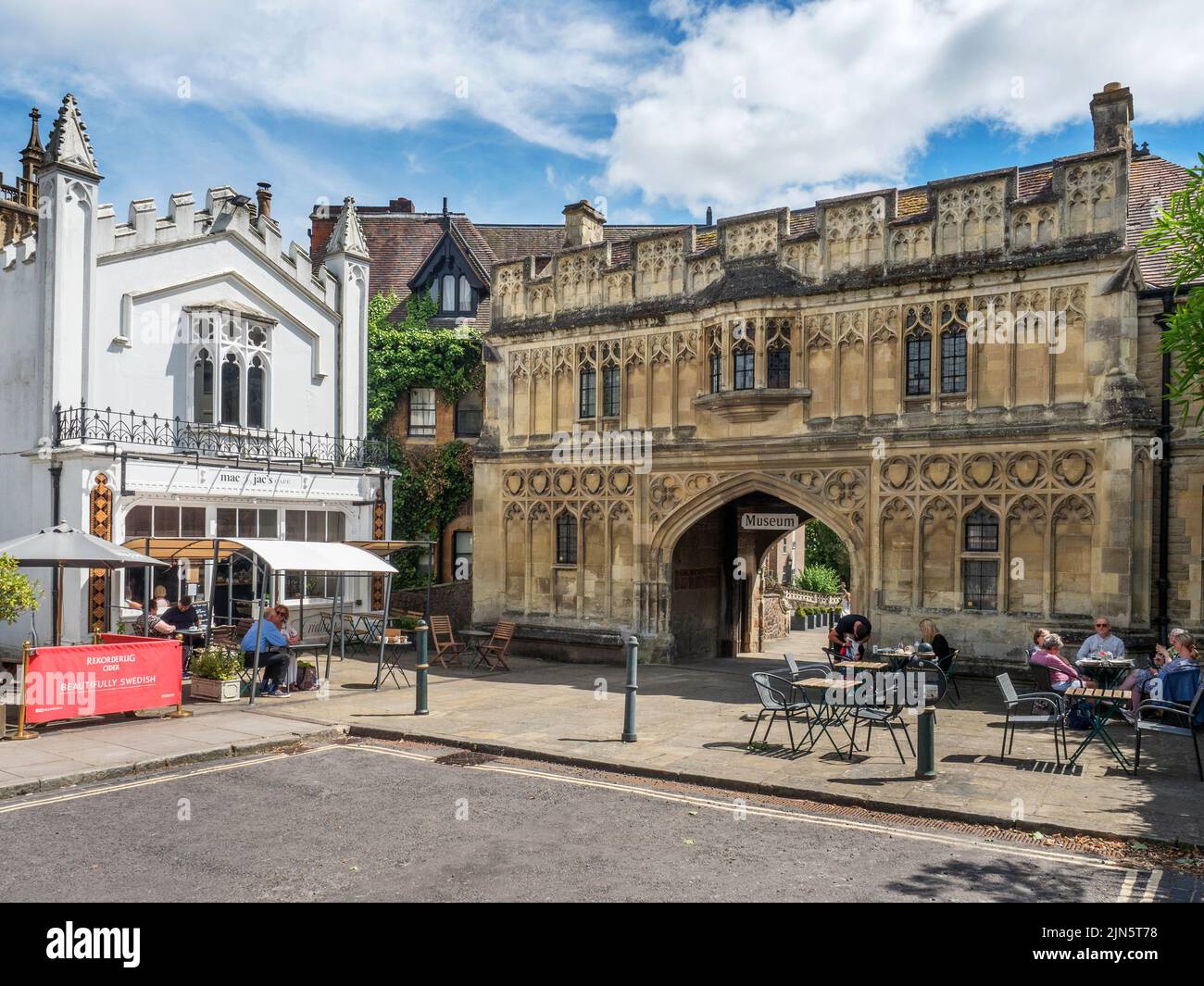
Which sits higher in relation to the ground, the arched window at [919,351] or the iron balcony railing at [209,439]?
the arched window at [919,351]

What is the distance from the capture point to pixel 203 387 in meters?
23.1

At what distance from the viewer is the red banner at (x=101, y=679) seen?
12.7 metres

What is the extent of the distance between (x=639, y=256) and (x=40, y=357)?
12.7 metres

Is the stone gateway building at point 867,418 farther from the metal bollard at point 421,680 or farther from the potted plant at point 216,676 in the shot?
the potted plant at point 216,676

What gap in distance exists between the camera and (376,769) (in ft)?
37.5

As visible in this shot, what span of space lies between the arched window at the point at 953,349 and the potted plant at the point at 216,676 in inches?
520

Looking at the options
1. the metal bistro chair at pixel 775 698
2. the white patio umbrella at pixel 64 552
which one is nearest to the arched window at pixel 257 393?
the white patio umbrella at pixel 64 552

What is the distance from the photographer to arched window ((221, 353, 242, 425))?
23328 millimetres

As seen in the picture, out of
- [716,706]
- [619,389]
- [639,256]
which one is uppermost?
[639,256]

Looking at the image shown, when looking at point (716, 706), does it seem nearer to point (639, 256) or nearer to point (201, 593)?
point (639, 256)

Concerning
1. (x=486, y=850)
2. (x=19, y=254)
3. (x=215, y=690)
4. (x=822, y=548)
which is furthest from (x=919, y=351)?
(x=822, y=548)

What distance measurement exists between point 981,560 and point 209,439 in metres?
16.6

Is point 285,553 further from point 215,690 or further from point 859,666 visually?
point 859,666
